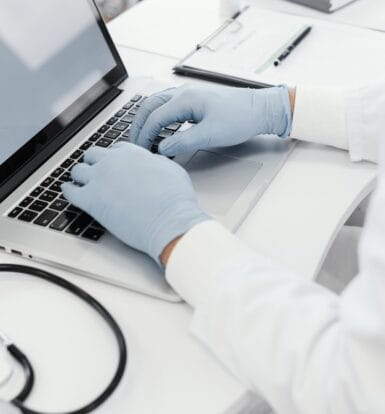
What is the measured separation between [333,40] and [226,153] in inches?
17.0

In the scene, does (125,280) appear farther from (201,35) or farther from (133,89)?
(201,35)

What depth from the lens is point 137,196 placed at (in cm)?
70

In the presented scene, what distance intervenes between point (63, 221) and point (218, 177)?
8.4 inches

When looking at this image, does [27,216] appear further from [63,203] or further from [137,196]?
[137,196]

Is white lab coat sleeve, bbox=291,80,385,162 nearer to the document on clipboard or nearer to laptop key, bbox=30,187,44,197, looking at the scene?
the document on clipboard

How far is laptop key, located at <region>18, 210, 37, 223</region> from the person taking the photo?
2.42 feet

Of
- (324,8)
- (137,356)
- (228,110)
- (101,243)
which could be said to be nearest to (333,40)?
(324,8)

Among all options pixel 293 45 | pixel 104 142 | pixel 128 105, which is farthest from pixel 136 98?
pixel 293 45

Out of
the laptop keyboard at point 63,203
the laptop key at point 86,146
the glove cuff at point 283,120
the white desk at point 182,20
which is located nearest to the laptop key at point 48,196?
the laptop keyboard at point 63,203

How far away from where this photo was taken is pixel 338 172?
0.83m

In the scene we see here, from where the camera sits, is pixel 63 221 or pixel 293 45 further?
pixel 293 45

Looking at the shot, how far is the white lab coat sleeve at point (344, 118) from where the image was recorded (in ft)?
2.84

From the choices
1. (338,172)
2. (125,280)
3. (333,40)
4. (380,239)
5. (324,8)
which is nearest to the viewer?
(380,239)

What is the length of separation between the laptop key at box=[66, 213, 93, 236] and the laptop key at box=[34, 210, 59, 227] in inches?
1.2
